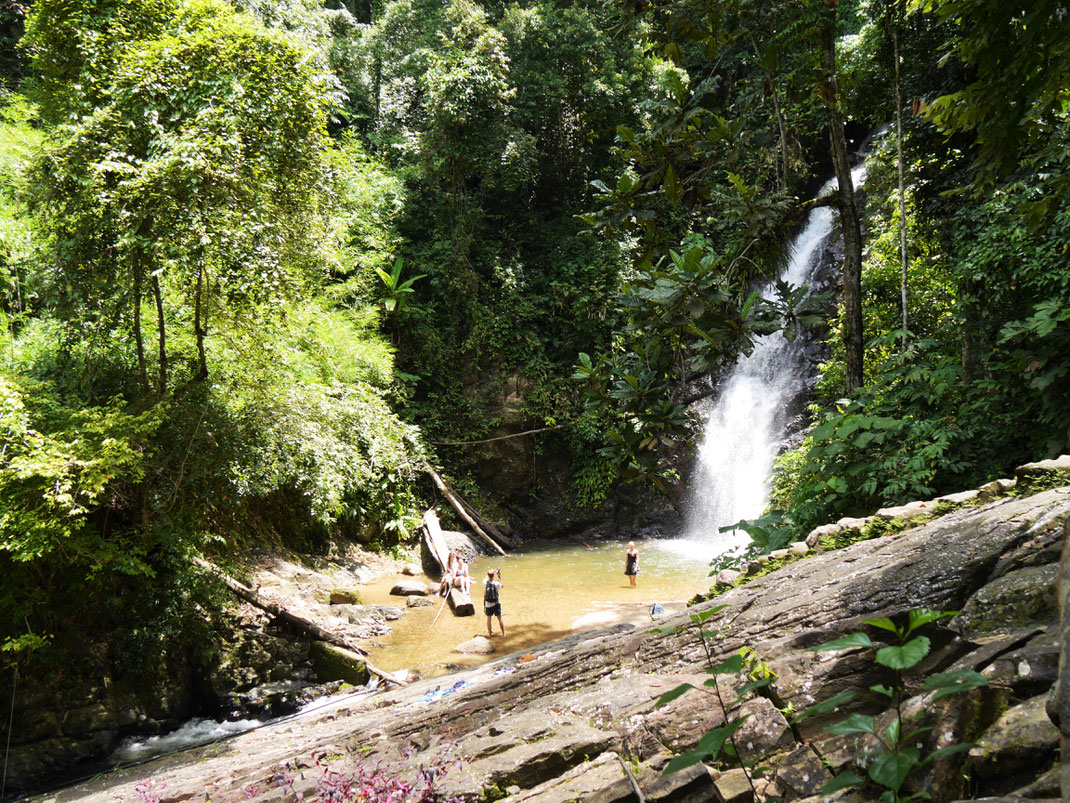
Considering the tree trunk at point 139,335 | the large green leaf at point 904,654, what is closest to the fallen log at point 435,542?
the tree trunk at point 139,335

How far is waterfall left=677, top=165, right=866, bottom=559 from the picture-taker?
14156mm

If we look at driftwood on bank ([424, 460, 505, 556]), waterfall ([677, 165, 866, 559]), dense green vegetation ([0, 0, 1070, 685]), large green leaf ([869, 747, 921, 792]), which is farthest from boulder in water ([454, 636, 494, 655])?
large green leaf ([869, 747, 921, 792])

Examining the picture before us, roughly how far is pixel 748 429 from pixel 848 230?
9.99 m

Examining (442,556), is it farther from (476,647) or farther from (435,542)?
(476,647)

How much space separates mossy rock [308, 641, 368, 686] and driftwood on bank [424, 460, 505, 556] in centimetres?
626

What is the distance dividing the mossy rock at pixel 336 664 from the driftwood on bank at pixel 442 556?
1.96m

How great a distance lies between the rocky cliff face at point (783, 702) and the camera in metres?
1.99

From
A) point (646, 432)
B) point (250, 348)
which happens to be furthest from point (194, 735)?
point (646, 432)

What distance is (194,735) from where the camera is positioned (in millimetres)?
6637

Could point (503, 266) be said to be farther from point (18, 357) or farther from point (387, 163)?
point (18, 357)

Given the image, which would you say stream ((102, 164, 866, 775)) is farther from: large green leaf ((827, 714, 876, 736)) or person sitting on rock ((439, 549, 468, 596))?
large green leaf ((827, 714, 876, 736))

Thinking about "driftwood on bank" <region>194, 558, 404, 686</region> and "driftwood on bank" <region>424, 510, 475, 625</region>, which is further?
"driftwood on bank" <region>424, 510, 475, 625</region>

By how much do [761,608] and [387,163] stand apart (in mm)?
18581

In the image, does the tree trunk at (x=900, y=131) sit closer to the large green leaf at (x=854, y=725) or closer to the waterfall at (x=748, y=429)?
the large green leaf at (x=854, y=725)
